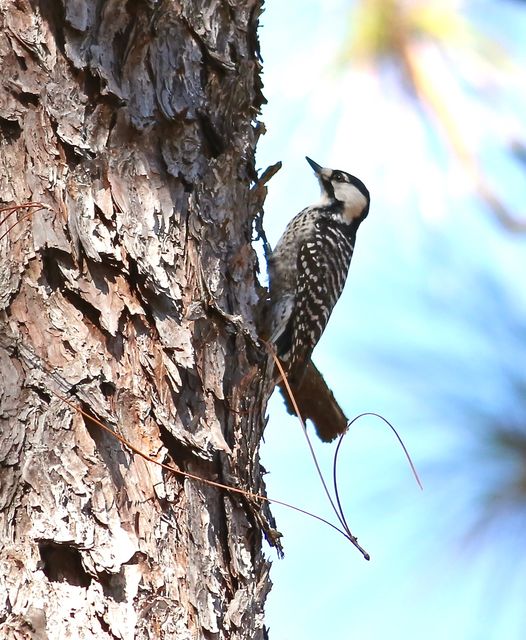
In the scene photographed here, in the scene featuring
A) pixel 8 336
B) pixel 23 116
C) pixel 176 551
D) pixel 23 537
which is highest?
pixel 23 116

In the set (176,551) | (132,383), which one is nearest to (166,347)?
(132,383)

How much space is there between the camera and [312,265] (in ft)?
13.0

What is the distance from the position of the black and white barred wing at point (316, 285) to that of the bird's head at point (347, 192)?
196mm

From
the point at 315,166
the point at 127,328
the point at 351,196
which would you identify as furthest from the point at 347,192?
the point at 127,328

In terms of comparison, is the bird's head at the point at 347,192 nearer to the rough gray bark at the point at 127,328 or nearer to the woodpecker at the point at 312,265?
the woodpecker at the point at 312,265

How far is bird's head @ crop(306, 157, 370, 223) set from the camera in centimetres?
451

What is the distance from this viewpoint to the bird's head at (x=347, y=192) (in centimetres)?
451

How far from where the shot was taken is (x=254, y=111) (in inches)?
105

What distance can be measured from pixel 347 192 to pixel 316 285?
786 mm

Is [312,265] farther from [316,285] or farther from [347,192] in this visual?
[347,192]

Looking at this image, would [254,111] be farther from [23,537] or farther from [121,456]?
[23,537]

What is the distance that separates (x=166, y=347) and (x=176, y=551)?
45 cm

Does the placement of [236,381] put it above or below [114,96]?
below

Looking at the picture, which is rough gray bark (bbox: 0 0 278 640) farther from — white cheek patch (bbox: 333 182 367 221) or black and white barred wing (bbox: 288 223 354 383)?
white cheek patch (bbox: 333 182 367 221)
